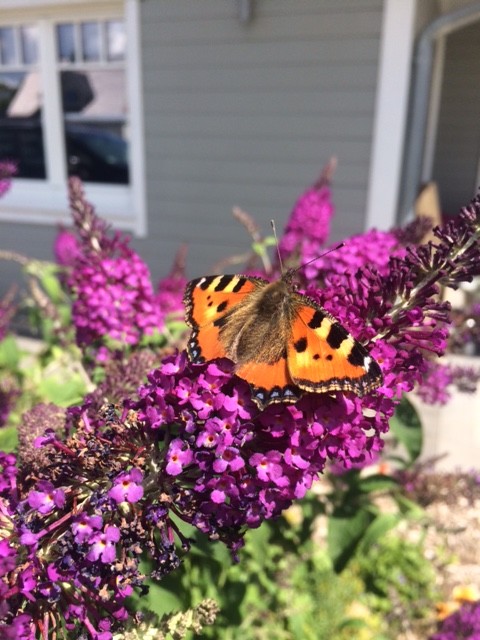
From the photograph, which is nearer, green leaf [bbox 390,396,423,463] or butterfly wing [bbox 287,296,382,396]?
butterfly wing [bbox 287,296,382,396]

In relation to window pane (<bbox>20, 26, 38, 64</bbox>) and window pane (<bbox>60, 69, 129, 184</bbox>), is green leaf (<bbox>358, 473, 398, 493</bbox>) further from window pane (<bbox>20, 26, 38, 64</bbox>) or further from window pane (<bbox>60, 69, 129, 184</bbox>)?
window pane (<bbox>20, 26, 38, 64</bbox>)

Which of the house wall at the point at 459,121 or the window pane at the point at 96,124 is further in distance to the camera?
the window pane at the point at 96,124

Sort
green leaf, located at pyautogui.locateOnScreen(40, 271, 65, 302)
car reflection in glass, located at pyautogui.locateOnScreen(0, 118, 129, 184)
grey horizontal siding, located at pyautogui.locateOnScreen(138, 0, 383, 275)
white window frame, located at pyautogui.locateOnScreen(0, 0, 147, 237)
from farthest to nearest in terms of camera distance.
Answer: car reflection in glass, located at pyautogui.locateOnScreen(0, 118, 129, 184), white window frame, located at pyautogui.locateOnScreen(0, 0, 147, 237), grey horizontal siding, located at pyautogui.locateOnScreen(138, 0, 383, 275), green leaf, located at pyautogui.locateOnScreen(40, 271, 65, 302)

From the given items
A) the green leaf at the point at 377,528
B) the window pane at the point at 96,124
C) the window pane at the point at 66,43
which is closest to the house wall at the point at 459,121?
the green leaf at the point at 377,528

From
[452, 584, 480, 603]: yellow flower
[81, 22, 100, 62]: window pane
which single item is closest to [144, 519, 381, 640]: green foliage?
[452, 584, 480, 603]: yellow flower

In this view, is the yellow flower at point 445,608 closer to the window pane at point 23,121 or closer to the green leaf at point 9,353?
the green leaf at point 9,353

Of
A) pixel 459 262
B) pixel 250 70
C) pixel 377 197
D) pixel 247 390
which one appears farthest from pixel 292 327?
pixel 250 70

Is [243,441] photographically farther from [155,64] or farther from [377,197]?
[155,64]

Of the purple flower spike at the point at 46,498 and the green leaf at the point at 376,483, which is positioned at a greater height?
the purple flower spike at the point at 46,498
